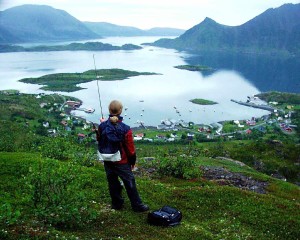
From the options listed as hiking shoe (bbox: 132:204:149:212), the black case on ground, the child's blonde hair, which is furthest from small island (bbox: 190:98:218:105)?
the child's blonde hair

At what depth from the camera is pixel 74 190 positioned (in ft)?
36.1

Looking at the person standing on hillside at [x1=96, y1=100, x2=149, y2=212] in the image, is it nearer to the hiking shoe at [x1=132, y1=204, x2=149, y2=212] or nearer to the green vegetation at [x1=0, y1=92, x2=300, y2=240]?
the hiking shoe at [x1=132, y1=204, x2=149, y2=212]

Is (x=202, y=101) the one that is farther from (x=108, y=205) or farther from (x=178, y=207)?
(x=108, y=205)

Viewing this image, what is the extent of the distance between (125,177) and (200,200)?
174 inches

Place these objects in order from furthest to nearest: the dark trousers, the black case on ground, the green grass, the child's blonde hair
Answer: the dark trousers
the black case on ground
the child's blonde hair
the green grass

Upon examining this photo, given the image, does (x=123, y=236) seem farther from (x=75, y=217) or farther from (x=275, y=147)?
(x=275, y=147)

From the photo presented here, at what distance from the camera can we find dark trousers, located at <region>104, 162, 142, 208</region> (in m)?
11.6

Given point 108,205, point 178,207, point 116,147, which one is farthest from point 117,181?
point 178,207

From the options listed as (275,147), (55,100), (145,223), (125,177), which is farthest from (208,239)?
(55,100)

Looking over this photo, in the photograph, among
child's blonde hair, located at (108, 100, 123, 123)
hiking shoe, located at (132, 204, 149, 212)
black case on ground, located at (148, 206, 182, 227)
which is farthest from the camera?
hiking shoe, located at (132, 204, 149, 212)

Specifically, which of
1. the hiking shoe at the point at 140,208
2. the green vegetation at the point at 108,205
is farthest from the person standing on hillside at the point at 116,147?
the green vegetation at the point at 108,205

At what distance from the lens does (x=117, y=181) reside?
471 inches

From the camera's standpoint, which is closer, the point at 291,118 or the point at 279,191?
the point at 279,191

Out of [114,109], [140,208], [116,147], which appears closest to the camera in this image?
[114,109]
